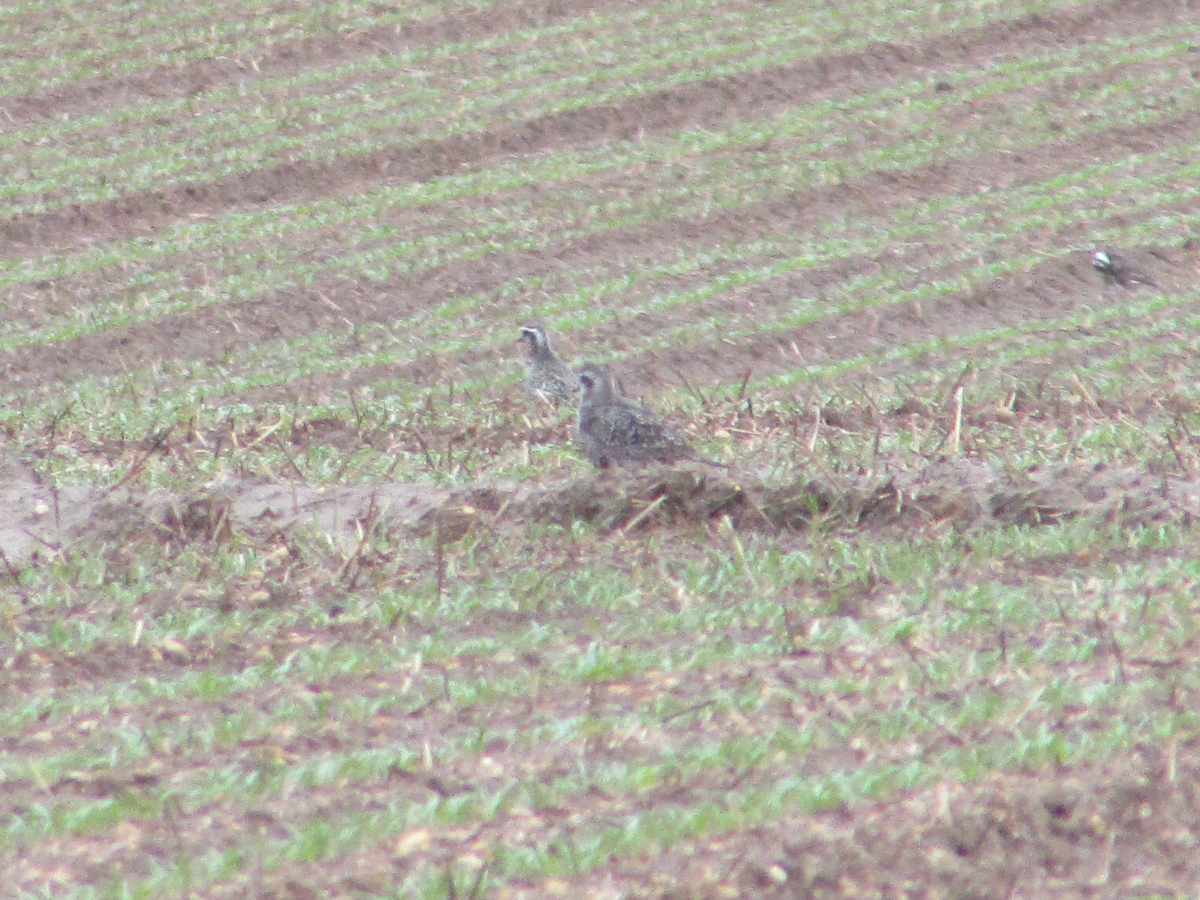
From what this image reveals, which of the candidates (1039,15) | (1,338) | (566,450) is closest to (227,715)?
(566,450)

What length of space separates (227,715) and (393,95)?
1461 cm

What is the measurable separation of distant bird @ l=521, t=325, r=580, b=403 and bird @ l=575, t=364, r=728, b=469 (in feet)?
8.85

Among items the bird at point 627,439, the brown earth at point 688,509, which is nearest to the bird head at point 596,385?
the bird at point 627,439

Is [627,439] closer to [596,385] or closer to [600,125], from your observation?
[596,385]

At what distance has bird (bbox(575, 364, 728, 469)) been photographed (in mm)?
8312

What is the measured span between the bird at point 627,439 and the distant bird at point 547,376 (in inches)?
106

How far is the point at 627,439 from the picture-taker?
8.40 metres

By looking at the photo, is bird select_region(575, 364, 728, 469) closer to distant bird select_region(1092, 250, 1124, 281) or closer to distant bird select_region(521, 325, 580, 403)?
distant bird select_region(521, 325, 580, 403)

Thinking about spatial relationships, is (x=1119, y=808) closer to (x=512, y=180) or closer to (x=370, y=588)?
(x=370, y=588)

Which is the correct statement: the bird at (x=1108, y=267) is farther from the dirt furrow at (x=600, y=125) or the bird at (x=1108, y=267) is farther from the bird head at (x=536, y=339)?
the bird head at (x=536, y=339)

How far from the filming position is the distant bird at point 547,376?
1158cm

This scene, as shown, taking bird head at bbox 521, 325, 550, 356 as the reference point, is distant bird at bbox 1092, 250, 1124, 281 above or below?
below

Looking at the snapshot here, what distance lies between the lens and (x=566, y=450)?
9.52m

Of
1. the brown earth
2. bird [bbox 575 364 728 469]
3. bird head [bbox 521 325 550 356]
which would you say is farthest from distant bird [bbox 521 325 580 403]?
bird [bbox 575 364 728 469]
